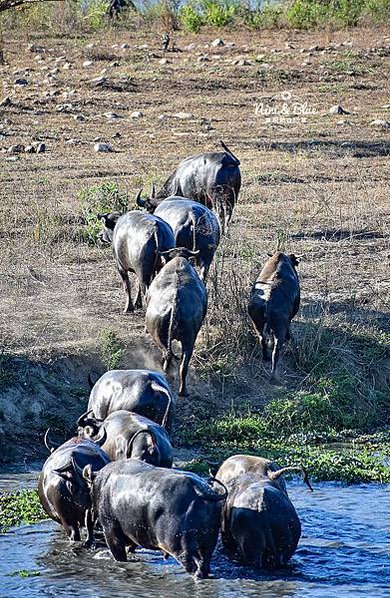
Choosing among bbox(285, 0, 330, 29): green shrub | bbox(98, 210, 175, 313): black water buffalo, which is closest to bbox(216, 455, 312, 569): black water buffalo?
bbox(98, 210, 175, 313): black water buffalo

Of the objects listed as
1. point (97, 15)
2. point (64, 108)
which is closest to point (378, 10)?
point (97, 15)

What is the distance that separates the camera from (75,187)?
16.7 m

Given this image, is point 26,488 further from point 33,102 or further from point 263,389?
point 33,102


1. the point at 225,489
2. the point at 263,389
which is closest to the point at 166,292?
the point at 263,389

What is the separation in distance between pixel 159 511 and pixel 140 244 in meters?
4.22

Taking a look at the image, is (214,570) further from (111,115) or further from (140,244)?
(111,115)

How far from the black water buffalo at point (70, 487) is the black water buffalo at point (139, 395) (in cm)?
77

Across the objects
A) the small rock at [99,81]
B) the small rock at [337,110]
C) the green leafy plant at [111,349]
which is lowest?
the green leafy plant at [111,349]

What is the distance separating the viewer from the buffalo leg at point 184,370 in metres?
9.82

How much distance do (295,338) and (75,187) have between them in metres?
6.66

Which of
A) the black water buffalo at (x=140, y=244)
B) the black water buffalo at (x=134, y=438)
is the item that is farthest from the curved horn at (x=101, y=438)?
the black water buffalo at (x=140, y=244)

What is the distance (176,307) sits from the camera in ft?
31.3

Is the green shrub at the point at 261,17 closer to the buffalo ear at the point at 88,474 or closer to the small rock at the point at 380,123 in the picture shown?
the small rock at the point at 380,123

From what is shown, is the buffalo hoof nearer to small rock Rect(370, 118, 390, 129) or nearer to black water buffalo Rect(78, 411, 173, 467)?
black water buffalo Rect(78, 411, 173, 467)
